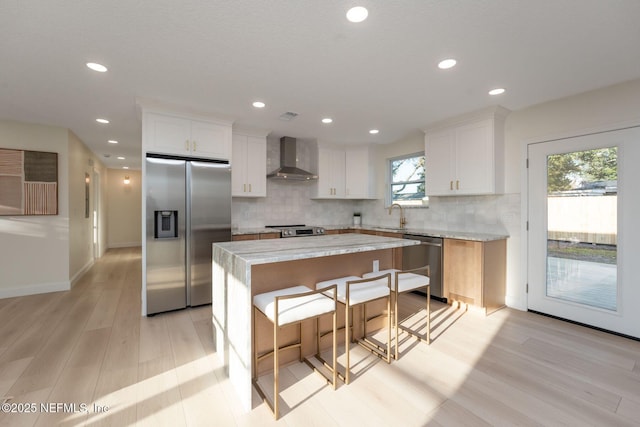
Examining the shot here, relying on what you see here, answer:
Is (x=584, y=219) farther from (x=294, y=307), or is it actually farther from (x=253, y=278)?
(x=253, y=278)

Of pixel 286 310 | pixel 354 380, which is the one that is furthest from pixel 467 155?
pixel 286 310

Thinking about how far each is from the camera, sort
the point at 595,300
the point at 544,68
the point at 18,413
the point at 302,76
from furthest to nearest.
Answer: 1. the point at 595,300
2. the point at 302,76
3. the point at 544,68
4. the point at 18,413

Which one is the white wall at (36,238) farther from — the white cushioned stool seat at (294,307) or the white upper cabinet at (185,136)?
the white cushioned stool seat at (294,307)

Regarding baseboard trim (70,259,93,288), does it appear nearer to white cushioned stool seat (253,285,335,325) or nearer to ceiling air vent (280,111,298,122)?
ceiling air vent (280,111,298,122)

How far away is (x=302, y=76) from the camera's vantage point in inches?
100

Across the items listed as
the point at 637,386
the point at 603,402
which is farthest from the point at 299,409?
the point at 637,386

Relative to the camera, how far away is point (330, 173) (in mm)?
5109

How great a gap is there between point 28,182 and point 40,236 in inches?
29.5

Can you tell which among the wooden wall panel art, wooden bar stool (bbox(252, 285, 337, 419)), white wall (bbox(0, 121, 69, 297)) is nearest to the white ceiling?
white wall (bbox(0, 121, 69, 297))

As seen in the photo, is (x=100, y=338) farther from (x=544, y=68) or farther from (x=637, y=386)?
(x=544, y=68)

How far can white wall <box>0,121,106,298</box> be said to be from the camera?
378 cm

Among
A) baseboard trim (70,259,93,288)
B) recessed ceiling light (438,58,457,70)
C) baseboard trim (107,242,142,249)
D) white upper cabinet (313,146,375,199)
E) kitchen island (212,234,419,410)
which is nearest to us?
kitchen island (212,234,419,410)

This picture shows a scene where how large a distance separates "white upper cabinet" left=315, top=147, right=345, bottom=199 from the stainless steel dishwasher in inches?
66.0

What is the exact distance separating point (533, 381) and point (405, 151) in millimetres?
3593
